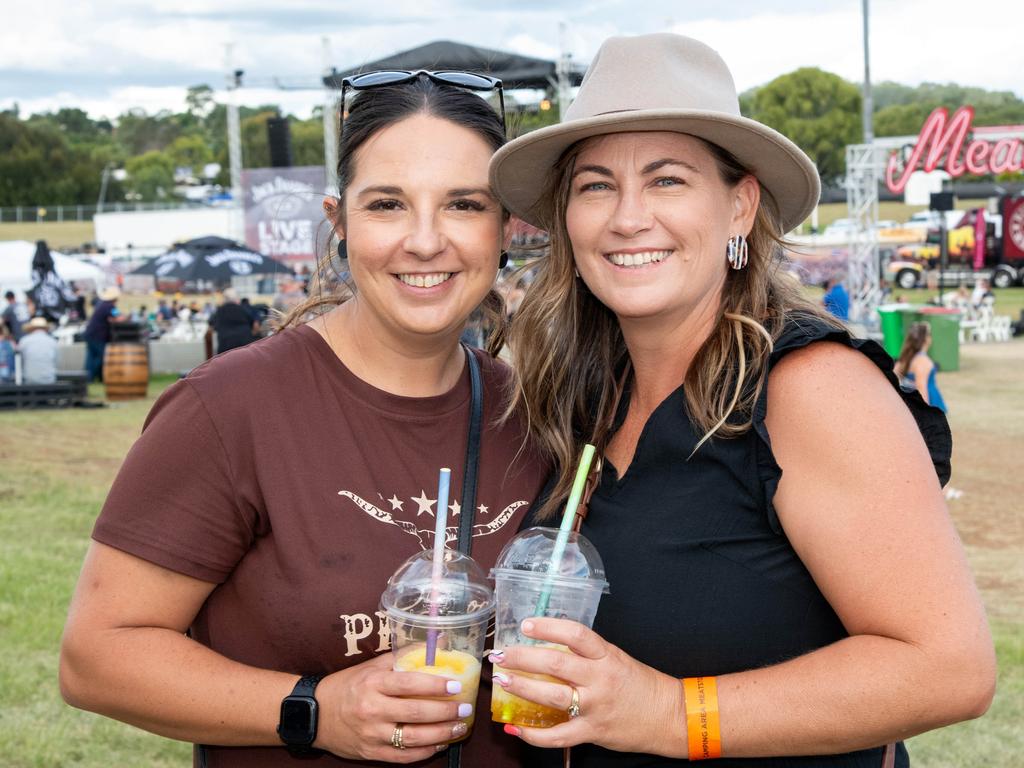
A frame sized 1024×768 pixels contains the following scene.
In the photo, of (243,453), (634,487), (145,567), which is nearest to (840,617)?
(634,487)

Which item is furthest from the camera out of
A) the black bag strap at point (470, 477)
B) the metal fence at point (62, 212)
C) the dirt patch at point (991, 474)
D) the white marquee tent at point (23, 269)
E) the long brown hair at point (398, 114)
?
the metal fence at point (62, 212)

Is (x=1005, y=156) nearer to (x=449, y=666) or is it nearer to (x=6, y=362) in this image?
(x=6, y=362)

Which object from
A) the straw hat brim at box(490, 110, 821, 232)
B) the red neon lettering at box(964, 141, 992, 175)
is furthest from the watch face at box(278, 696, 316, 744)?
the red neon lettering at box(964, 141, 992, 175)

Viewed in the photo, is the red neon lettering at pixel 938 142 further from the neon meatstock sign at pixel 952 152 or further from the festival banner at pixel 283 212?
the festival banner at pixel 283 212

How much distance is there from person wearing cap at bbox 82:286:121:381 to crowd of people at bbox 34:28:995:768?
17822mm

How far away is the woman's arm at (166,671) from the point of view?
6.74 feet

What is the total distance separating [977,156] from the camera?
2736 centimetres

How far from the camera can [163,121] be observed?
427ft

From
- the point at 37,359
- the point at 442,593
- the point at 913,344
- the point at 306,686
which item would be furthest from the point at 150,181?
the point at 442,593

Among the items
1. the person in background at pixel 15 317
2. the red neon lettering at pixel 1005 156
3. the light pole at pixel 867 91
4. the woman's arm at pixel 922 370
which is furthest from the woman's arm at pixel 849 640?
the red neon lettering at pixel 1005 156

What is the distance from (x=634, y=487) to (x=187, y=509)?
0.89m

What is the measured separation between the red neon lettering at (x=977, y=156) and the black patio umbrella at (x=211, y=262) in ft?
56.5

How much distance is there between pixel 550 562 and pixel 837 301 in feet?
10.8

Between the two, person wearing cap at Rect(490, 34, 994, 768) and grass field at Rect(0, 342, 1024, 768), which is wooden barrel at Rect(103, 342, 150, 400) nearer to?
grass field at Rect(0, 342, 1024, 768)
